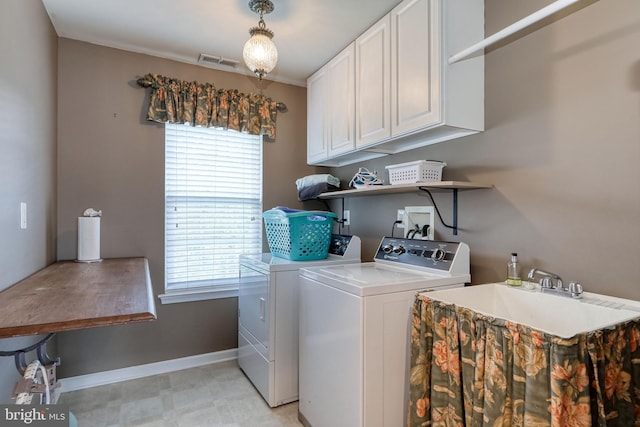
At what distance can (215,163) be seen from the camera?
2.96 meters

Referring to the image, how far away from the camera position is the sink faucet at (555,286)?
1394 millimetres

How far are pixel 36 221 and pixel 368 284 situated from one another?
193 centimetres

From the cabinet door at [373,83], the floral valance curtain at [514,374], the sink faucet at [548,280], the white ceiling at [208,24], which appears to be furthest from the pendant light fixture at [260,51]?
the sink faucet at [548,280]

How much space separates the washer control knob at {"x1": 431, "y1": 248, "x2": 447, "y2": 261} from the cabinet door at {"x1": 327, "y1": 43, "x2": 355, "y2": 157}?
102cm

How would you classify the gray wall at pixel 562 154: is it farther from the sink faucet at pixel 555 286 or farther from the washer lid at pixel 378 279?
the washer lid at pixel 378 279

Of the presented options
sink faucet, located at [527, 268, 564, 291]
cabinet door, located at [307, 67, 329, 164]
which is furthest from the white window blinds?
sink faucet, located at [527, 268, 564, 291]

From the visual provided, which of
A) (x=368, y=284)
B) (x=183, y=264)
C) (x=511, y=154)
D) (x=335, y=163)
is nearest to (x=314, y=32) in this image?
(x=335, y=163)

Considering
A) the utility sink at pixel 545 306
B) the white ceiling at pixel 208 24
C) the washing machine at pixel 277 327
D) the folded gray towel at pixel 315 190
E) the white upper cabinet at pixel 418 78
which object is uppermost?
the white ceiling at pixel 208 24

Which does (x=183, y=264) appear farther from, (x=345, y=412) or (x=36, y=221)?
(x=345, y=412)

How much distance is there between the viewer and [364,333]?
1.53m

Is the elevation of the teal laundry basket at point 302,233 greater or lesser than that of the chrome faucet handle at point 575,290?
greater

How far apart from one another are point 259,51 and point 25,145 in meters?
1.32

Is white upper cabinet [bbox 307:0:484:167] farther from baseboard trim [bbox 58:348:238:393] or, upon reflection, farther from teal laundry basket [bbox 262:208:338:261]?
baseboard trim [bbox 58:348:238:393]

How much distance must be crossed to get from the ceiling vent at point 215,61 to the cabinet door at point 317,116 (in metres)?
0.69
